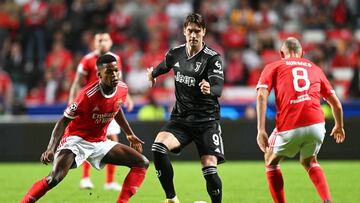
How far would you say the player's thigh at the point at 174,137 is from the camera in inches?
360

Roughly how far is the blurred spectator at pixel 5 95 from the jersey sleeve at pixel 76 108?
10692 mm

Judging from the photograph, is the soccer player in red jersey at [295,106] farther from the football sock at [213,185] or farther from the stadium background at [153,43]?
the stadium background at [153,43]

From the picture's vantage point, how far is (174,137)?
920 cm

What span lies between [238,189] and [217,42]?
9320 mm

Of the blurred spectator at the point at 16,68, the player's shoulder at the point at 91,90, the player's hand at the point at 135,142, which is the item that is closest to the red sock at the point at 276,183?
the player's hand at the point at 135,142

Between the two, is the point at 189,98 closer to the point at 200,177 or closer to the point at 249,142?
the point at 200,177

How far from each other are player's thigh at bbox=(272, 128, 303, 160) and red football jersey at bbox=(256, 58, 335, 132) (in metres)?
0.06

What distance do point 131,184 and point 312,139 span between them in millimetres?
2024

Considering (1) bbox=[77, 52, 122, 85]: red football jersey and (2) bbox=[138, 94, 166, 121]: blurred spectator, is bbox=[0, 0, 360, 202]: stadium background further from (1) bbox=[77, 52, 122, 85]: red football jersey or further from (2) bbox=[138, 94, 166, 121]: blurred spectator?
(1) bbox=[77, 52, 122, 85]: red football jersey

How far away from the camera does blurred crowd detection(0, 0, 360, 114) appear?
19.9m

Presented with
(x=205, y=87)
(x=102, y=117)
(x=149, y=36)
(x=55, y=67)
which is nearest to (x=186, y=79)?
(x=205, y=87)

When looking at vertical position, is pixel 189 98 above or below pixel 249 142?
above

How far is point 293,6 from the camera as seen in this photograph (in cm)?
2184

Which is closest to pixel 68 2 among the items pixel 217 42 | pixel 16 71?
pixel 16 71
